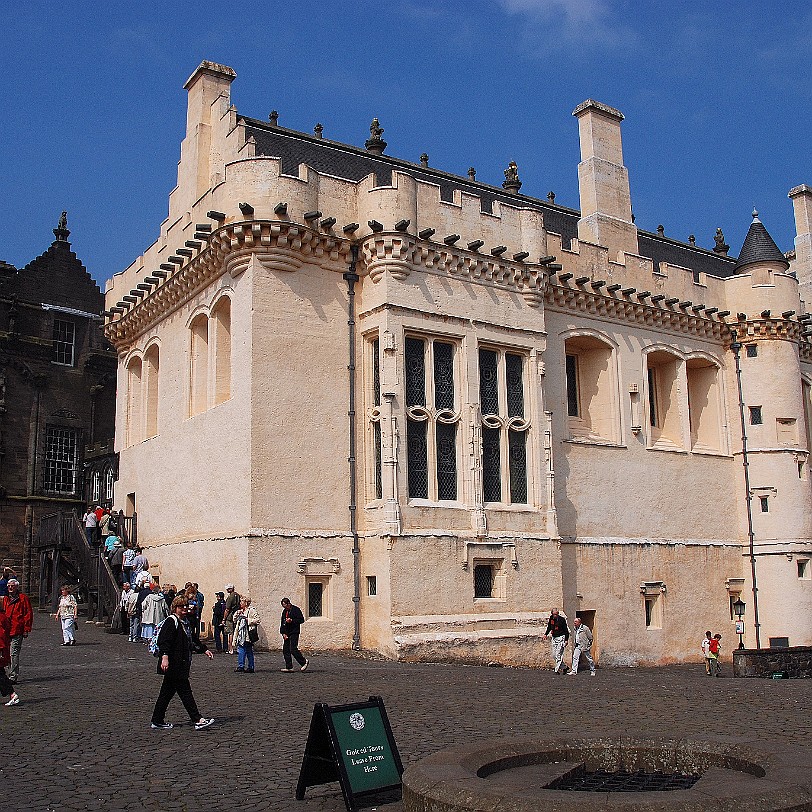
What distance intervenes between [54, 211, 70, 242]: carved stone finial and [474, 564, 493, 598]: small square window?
2457cm

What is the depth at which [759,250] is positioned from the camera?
3281cm

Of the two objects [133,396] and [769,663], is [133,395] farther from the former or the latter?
[769,663]

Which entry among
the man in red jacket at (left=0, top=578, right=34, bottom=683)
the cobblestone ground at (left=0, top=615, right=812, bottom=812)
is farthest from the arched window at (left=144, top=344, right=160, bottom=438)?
the man in red jacket at (left=0, top=578, right=34, bottom=683)

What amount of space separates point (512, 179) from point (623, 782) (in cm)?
3258

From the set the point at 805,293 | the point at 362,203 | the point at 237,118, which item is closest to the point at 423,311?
the point at 362,203

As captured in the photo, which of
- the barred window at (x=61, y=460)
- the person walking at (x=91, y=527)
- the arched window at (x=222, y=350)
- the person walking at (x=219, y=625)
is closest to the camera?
the person walking at (x=219, y=625)

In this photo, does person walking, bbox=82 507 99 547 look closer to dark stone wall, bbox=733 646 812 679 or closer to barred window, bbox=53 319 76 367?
barred window, bbox=53 319 76 367

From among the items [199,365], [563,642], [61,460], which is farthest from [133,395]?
[563,642]

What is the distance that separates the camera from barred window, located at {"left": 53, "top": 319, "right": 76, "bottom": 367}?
3794cm

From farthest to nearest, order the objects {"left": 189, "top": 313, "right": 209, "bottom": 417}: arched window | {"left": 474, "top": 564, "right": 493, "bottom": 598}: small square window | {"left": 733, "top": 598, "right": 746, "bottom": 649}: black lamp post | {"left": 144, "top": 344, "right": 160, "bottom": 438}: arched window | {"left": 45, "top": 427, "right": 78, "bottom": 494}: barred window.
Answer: {"left": 45, "top": 427, "right": 78, "bottom": 494}: barred window, {"left": 144, "top": 344, "right": 160, "bottom": 438}: arched window, {"left": 733, "top": 598, "right": 746, "bottom": 649}: black lamp post, {"left": 189, "top": 313, "right": 209, "bottom": 417}: arched window, {"left": 474, "top": 564, "right": 493, "bottom": 598}: small square window

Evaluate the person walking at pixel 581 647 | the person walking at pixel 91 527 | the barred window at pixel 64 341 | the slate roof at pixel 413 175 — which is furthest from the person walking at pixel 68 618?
the barred window at pixel 64 341

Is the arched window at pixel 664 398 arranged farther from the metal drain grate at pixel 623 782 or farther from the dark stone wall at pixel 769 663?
the metal drain grate at pixel 623 782

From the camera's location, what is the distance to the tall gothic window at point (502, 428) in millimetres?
24875

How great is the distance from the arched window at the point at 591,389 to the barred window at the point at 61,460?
1901cm
